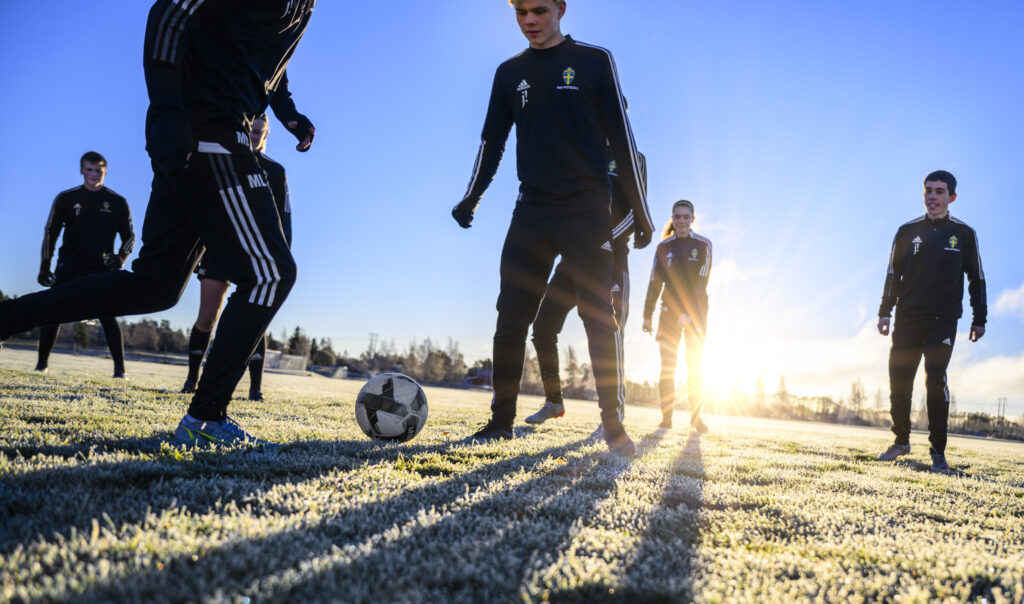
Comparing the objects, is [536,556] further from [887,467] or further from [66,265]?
[66,265]

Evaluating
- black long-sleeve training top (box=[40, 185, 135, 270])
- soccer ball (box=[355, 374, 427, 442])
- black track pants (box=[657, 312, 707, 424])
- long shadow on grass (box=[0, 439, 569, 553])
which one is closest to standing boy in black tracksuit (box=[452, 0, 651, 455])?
soccer ball (box=[355, 374, 427, 442])

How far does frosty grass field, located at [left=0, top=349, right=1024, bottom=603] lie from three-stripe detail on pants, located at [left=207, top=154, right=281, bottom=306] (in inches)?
34.7

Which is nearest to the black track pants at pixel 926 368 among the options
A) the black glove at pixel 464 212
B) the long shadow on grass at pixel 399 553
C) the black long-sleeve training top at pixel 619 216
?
the black long-sleeve training top at pixel 619 216

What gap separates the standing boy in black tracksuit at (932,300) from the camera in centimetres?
597

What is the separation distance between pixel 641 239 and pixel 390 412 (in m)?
2.38

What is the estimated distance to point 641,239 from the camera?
4.56m

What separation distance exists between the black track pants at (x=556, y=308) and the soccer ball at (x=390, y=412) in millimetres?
2605

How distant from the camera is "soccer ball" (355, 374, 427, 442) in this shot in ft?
12.8

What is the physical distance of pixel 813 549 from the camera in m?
1.95

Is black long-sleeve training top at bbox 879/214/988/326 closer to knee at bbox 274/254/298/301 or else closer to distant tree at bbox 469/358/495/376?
knee at bbox 274/254/298/301

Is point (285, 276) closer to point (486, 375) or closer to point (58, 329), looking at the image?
point (58, 329)

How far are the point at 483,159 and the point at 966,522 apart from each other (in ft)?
12.9

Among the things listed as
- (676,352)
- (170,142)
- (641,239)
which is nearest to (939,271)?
(676,352)

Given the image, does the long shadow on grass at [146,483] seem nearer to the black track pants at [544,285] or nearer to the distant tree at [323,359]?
the black track pants at [544,285]
